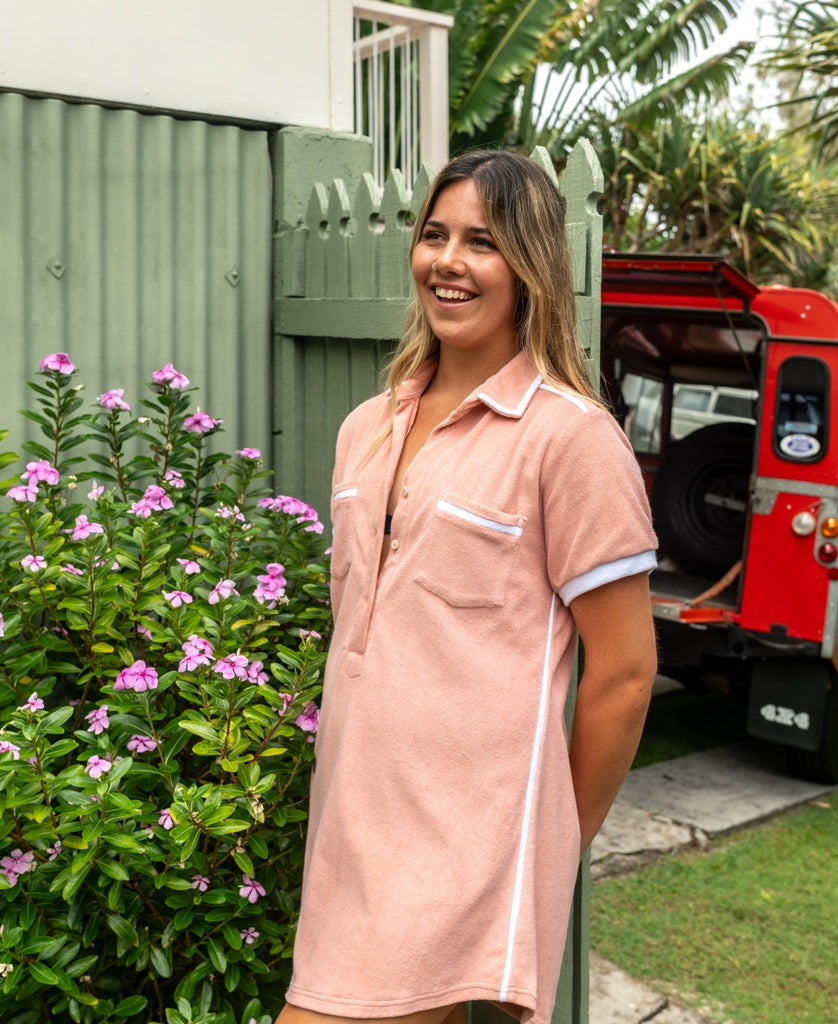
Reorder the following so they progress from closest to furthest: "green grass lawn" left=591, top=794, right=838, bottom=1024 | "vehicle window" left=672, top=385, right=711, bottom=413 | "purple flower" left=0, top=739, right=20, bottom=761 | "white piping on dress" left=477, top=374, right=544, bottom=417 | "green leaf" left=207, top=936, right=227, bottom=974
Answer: "white piping on dress" left=477, top=374, right=544, bottom=417 → "purple flower" left=0, top=739, right=20, bottom=761 → "green leaf" left=207, top=936, right=227, bottom=974 → "green grass lawn" left=591, top=794, right=838, bottom=1024 → "vehicle window" left=672, top=385, right=711, bottom=413

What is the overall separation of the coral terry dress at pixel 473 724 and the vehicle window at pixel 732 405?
6.40 m

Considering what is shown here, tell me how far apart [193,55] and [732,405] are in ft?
17.5

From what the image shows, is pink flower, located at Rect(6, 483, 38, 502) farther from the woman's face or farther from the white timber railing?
the white timber railing

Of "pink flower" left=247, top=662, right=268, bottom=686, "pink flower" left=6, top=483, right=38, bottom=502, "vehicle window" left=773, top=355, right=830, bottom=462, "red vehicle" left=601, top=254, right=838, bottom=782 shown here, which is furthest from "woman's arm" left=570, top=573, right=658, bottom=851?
"vehicle window" left=773, top=355, right=830, bottom=462

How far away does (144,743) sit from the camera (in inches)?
109

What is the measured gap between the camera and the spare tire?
24.4 ft

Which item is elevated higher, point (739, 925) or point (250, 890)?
point (250, 890)

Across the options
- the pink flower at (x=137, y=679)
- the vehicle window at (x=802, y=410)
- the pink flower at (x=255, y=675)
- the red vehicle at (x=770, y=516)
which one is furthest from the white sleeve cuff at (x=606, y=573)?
the vehicle window at (x=802, y=410)

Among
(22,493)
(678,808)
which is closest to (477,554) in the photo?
(22,493)

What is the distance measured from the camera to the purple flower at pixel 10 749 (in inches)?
96.9

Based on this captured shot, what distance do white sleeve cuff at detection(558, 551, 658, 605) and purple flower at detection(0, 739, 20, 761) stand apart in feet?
3.77

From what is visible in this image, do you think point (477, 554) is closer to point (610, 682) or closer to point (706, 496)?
point (610, 682)

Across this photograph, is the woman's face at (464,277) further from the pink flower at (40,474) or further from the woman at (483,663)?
the pink flower at (40,474)

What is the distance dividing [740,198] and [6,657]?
1458 centimetres
